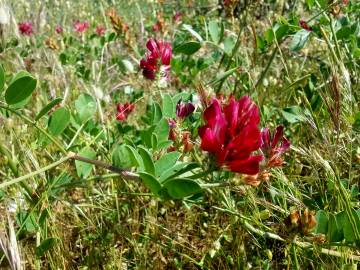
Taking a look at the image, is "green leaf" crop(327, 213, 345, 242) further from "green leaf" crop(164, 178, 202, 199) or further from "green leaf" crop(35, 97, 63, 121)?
"green leaf" crop(35, 97, 63, 121)

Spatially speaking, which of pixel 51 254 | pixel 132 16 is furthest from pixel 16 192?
pixel 132 16

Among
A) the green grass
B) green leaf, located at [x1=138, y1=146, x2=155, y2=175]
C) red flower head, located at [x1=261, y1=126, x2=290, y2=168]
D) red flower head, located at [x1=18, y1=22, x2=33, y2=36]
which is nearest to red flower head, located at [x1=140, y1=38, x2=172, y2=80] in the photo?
the green grass

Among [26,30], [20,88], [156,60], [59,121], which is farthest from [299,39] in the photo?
[26,30]

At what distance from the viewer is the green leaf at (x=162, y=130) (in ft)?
3.38

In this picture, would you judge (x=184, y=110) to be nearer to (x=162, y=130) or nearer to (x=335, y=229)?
(x=162, y=130)

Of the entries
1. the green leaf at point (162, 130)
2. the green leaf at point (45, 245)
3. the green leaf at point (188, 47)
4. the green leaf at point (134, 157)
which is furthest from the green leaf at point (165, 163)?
the green leaf at point (188, 47)

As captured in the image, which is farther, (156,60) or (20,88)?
(156,60)

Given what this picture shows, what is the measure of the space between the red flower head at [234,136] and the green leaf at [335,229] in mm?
330

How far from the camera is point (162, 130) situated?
104 centimetres

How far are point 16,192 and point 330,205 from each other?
0.79m

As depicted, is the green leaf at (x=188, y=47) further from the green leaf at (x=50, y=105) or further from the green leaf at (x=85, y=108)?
the green leaf at (x=50, y=105)

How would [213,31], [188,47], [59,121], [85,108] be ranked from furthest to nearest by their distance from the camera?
1. [213,31]
2. [188,47]
3. [85,108]
4. [59,121]

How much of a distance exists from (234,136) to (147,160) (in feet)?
0.54

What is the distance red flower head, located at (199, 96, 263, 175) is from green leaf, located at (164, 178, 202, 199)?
0.15 ft
